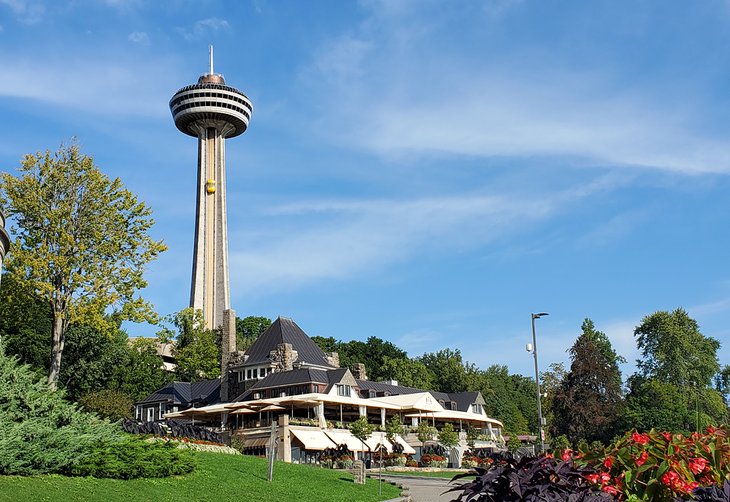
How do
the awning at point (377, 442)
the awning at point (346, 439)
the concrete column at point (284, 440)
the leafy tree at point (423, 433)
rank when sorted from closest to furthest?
1. the concrete column at point (284, 440)
2. the awning at point (346, 439)
3. the awning at point (377, 442)
4. the leafy tree at point (423, 433)

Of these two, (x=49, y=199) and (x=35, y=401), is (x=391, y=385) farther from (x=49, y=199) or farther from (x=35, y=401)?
(x=35, y=401)

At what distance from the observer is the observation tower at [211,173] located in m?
113

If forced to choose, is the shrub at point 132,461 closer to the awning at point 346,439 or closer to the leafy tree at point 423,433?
the awning at point 346,439

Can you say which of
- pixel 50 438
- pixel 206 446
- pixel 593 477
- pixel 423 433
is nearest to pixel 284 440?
pixel 206 446

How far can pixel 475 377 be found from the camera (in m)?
104

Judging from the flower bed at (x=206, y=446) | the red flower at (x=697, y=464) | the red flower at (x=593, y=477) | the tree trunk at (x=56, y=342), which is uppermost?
the tree trunk at (x=56, y=342)

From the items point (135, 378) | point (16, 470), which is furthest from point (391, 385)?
point (16, 470)

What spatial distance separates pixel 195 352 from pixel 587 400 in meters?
43.4

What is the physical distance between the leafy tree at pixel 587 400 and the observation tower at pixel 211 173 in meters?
60.2

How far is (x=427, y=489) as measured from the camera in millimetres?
31828

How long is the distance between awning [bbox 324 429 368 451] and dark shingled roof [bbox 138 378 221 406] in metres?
20.1

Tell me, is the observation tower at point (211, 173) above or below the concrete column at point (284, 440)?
above

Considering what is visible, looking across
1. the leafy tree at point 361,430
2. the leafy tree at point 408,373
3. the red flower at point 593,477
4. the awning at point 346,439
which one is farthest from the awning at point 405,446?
the red flower at point 593,477

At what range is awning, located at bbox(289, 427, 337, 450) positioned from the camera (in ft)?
153
